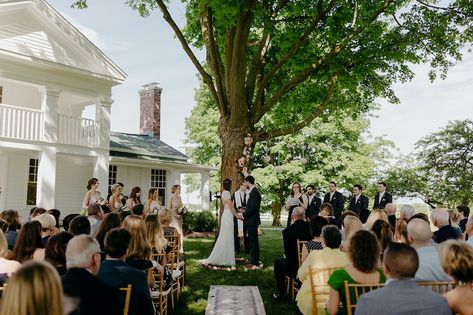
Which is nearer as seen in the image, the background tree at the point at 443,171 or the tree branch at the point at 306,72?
the tree branch at the point at 306,72

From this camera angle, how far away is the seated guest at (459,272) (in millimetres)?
3074

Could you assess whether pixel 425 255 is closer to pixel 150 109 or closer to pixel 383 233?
pixel 383 233

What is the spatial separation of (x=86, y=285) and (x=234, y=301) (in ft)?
14.7

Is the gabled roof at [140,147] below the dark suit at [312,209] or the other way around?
the other way around

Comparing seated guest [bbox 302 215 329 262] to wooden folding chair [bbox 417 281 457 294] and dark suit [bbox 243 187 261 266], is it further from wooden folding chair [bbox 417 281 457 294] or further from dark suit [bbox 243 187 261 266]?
dark suit [bbox 243 187 261 266]

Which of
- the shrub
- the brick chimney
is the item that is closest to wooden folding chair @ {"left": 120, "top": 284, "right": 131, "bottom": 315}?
the shrub

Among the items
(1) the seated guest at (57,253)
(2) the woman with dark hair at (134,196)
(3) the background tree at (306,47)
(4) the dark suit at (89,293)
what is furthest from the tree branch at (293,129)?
(4) the dark suit at (89,293)

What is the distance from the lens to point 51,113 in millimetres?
17000

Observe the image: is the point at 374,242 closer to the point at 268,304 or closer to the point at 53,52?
the point at 268,304

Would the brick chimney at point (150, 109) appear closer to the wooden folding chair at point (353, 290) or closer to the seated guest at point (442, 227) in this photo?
the seated guest at point (442, 227)

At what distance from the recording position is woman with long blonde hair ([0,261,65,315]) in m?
1.97

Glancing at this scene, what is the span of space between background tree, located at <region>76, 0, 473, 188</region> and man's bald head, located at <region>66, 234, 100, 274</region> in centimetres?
883

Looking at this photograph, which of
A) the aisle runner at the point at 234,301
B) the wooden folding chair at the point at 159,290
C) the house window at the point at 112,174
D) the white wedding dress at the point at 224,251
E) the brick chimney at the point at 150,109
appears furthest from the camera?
the brick chimney at the point at 150,109

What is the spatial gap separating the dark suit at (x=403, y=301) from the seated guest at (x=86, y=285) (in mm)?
1708
